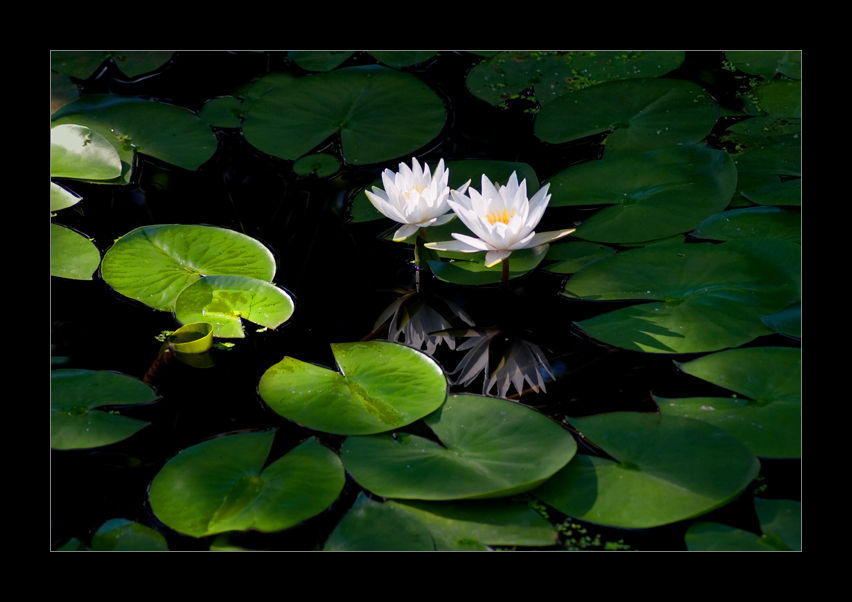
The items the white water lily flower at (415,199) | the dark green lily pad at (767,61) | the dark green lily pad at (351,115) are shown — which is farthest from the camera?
the dark green lily pad at (767,61)

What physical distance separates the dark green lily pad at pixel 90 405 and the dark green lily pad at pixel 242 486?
0.66ft

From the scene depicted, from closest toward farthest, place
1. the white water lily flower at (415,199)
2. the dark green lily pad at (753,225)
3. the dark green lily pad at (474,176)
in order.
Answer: the white water lily flower at (415,199) < the dark green lily pad at (753,225) < the dark green lily pad at (474,176)

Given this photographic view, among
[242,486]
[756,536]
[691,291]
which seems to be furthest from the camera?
[691,291]

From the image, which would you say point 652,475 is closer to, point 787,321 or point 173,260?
point 787,321

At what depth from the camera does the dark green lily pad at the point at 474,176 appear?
2.51 metres

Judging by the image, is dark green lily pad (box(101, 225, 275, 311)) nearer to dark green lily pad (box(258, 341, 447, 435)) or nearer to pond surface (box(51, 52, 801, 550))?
pond surface (box(51, 52, 801, 550))

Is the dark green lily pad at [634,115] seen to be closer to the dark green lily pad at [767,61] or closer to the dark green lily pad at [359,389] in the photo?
the dark green lily pad at [767,61]

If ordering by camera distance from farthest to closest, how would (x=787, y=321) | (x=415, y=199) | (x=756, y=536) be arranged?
(x=415, y=199), (x=787, y=321), (x=756, y=536)

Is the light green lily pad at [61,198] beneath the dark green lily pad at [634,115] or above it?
beneath

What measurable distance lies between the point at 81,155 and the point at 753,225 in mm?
2378

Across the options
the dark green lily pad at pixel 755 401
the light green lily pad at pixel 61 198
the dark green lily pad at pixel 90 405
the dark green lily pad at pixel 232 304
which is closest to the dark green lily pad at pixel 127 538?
the dark green lily pad at pixel 90 405

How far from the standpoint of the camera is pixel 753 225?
2.32m

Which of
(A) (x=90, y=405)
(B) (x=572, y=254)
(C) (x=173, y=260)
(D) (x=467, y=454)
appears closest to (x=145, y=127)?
(C) (x=173, y=260)
